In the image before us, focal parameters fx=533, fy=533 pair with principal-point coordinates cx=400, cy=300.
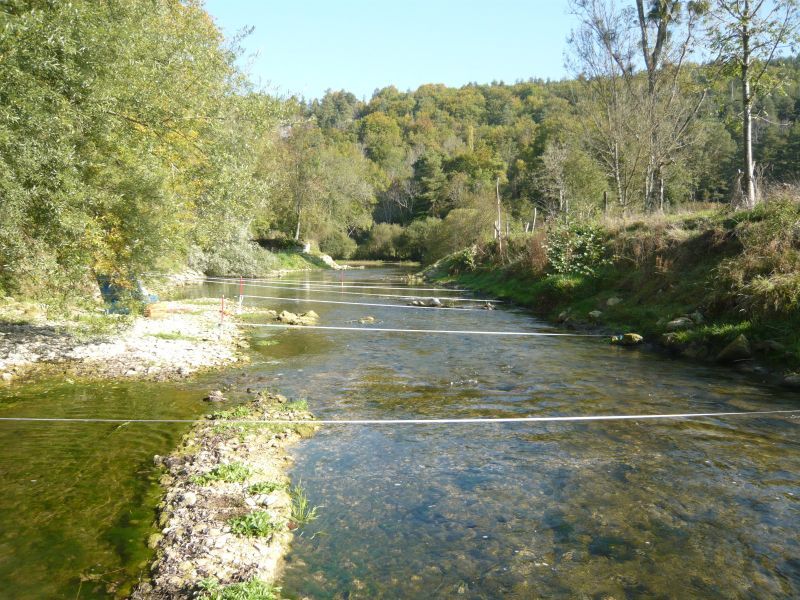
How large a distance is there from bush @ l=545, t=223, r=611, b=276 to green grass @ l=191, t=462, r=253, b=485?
16.9 metres

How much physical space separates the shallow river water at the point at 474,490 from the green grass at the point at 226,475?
54cm

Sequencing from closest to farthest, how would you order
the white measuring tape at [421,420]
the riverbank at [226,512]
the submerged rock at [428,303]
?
the riverbank at [226,512] → the white measuring tape at [421,420] → the submerged rock at [428,303]

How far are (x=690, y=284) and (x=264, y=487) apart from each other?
13.6 m

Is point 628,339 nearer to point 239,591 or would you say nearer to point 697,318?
point 697,318

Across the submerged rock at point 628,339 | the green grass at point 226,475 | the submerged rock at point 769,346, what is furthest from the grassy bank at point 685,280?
the green grass at point 226,475

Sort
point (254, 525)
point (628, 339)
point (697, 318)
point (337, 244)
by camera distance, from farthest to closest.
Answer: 1. point (337, 244)
2. point (628, 339)
3. point (697, 318)
4. point (254, 525)

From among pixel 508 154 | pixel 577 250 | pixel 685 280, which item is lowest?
pixel 685 280

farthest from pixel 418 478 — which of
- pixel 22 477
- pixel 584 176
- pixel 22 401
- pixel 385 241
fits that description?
pixel 385 241

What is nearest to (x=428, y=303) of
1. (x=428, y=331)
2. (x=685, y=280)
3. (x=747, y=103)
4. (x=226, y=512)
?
(x=428, y=331)

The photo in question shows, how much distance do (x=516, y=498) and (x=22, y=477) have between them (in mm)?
5245

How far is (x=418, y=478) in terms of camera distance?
611 cm

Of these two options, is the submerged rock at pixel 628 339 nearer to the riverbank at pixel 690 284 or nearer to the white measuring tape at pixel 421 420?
the riverbank at pixel 690 284

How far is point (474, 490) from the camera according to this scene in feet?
19.1

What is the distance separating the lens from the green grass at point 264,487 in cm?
542
